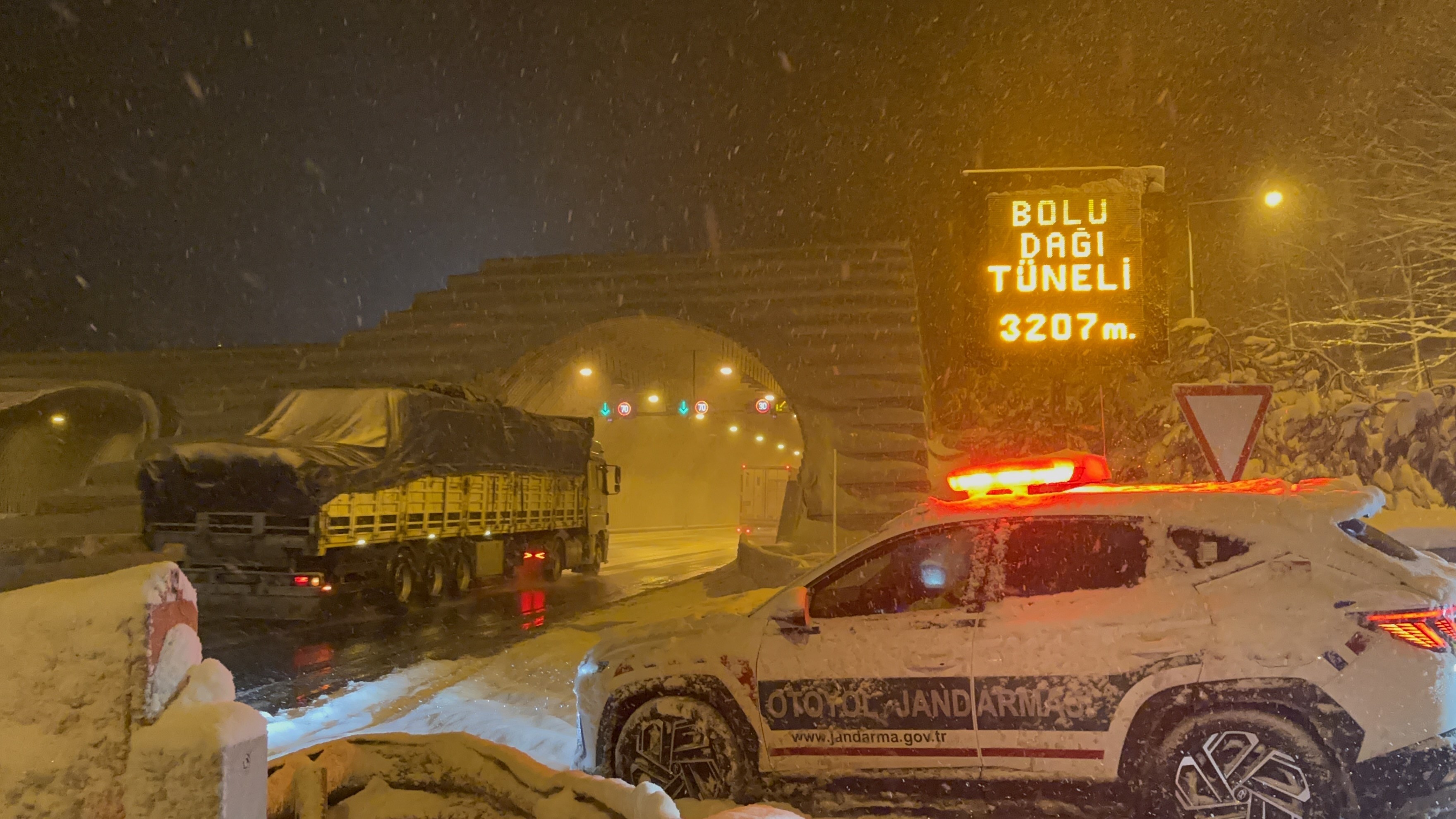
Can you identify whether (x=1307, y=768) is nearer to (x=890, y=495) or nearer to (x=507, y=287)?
(x=890, y=495)

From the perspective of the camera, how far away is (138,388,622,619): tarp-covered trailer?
543 inches

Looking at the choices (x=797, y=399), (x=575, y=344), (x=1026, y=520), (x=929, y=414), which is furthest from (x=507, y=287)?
(x=1026, y=520)

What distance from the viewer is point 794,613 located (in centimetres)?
539

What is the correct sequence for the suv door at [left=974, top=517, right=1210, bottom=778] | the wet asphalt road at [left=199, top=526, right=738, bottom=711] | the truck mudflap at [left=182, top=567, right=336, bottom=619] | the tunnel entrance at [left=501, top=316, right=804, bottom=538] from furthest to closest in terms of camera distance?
the tunnel entrance at [left=501, top=316, right=804, bottom=538] → the truck mudflap at [left=182, top=567, right=336, bottom=619] → the wet asphalt road at [left=199, top=526, right=738, bottom=711] → the suv door at [left=974, top=517, right=1210, bottom=778]

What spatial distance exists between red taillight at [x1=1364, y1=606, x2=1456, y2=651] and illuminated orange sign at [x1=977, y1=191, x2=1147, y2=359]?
907 cm

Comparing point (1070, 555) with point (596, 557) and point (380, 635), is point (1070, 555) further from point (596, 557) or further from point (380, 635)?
point (596, 557)

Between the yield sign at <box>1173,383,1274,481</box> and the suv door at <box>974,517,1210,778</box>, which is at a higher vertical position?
the yield sign at <box>1173,383,1274,481</box>

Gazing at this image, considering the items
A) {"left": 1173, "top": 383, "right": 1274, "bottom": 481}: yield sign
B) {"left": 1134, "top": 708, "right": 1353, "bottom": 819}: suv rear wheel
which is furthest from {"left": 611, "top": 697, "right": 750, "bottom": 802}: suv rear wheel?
{"left": 1173, "top": 383, "right": 1274, "bottom": 481}: yield sign

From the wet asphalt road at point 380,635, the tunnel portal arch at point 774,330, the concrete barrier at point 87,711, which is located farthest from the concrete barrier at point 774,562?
the concrete barrier at point 87,711

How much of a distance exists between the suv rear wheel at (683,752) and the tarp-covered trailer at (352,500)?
30.8 feet

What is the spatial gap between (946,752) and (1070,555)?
118 cm

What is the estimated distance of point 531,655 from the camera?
1174cm

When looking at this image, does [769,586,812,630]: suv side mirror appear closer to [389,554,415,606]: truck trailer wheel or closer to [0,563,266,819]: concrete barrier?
[0,563,266,819]: concrete barrier

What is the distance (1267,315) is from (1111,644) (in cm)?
2780
